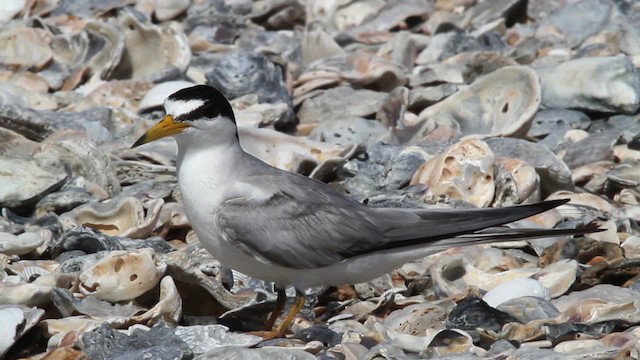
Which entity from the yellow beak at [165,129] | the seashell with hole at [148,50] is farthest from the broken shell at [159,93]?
the yellow beak at [165,129]

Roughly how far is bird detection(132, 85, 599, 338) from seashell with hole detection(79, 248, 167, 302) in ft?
0.90

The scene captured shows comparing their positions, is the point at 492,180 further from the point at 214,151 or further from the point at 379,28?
the point at 379,28

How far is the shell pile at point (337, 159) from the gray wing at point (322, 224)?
31cm

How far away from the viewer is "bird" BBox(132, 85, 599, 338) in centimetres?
568

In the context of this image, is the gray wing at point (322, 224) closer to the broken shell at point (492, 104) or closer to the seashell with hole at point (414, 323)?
the seashell with hole at point (414, 323)

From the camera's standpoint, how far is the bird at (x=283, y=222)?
5676 millimetres

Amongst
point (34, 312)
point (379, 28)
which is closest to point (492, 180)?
point (34, 312)

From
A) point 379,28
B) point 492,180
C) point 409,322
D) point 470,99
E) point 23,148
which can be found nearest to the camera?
point 409,322

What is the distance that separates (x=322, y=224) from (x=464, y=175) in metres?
2.02

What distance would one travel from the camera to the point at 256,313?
6.07 meters

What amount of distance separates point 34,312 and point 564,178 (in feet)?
12.0

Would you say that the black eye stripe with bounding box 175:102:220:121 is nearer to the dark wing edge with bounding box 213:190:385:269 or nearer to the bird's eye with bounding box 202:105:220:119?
the bird's eye with bounding box 202:105:220:119

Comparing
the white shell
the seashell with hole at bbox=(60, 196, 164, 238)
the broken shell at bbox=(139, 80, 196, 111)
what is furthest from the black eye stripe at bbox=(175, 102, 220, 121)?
the broken shell at bbox=(139, 80, 196, 111)

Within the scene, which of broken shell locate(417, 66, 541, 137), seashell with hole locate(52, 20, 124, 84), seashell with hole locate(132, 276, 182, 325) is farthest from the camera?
seashell with hole locate(52, 20, 124, 84)
